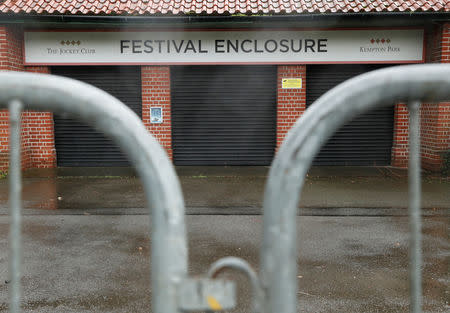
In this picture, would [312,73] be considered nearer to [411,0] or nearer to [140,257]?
[411,0]

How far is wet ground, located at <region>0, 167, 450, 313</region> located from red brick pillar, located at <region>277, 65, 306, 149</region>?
6.33ft

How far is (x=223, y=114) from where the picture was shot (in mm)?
11023

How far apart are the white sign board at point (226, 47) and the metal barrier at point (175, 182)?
939cm

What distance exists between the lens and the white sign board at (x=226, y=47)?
1035 cm

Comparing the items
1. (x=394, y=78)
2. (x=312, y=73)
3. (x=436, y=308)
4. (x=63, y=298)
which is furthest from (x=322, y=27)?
(x=394, y=78)

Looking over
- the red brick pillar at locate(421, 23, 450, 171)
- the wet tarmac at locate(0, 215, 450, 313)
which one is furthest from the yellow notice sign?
the wet tarmac at locate(0, 215, 450, 313)

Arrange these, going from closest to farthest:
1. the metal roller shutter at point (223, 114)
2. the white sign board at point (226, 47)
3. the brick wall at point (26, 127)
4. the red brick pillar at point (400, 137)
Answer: the brick wall at point (26, 127)
the white sign board at point (226, 47)
the red brick pillar at point (400, 137)
the metal roller shutter at point (223, 114)

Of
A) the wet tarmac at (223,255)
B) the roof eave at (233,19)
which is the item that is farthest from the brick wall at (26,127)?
the wet tarmac at (223,255)

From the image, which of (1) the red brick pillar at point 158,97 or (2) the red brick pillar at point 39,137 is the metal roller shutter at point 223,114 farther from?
(2) the red brick pillar at point 39,137

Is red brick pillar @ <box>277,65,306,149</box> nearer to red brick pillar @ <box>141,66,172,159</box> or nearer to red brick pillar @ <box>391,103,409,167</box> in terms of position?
red brick pillar @ <box>391,103,409,167</box>

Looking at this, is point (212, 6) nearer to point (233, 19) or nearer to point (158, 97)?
point (233, 19)

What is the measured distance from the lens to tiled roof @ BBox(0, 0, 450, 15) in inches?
376

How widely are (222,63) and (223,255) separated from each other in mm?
6445

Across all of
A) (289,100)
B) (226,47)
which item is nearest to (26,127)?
(226,47)
